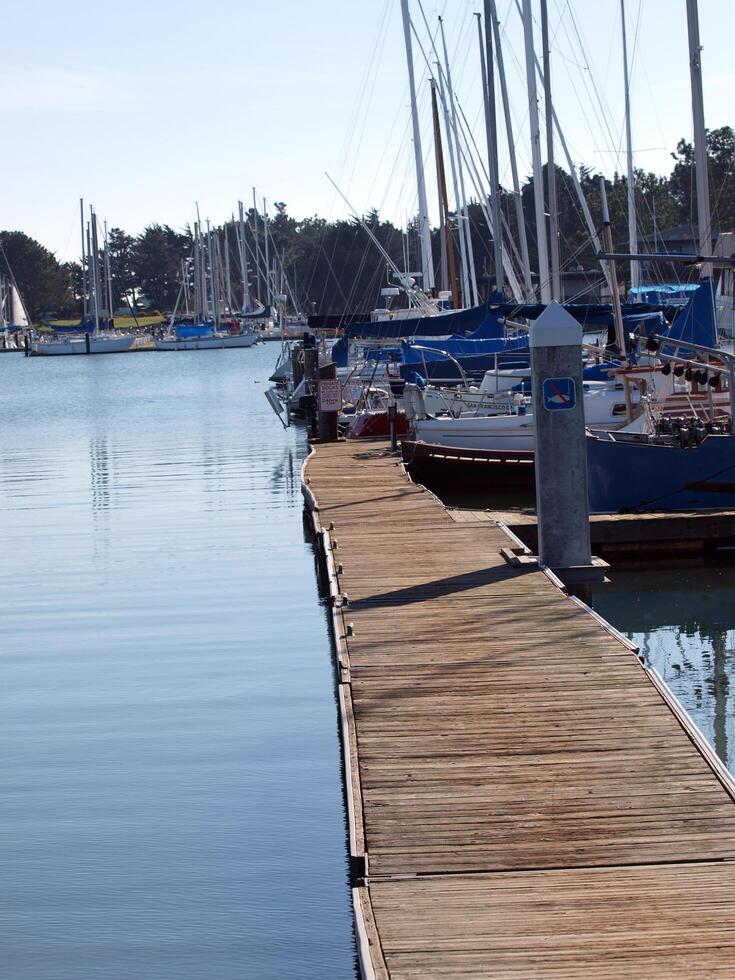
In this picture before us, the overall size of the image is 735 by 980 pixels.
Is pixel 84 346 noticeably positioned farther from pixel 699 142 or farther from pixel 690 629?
pixel 690 629

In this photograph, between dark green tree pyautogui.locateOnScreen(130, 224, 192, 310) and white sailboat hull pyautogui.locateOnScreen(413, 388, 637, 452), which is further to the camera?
dark green tree pyautogui.locateOnScreen(130, 224, 192, 310)

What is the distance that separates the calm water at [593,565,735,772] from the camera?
11.1 metres

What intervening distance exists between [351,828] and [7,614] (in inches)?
369

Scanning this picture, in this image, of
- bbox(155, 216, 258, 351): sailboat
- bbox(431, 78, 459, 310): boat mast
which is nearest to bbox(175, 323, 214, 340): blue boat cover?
bbox(155, 216, 258, 351): sailboat

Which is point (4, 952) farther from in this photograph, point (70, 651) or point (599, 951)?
point (70, 651)

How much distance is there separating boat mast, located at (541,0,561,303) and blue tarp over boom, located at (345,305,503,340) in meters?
1.86

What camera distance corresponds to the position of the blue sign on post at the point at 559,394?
11703 mm

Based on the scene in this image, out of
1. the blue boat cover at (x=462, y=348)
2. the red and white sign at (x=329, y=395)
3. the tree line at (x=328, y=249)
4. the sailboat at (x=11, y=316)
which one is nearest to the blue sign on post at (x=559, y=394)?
the red and white sign at (x=329, y=395)

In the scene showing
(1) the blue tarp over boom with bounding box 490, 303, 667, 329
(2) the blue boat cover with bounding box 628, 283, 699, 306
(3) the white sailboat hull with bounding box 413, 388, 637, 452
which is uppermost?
(2) the blue boat cover with bounding box 628, 283, 699, 306

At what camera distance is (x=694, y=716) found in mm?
10844

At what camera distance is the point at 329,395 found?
2733 centimetres

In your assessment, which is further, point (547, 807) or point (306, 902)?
point (306, 902)

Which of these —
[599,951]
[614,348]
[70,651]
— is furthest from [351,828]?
[614,348]

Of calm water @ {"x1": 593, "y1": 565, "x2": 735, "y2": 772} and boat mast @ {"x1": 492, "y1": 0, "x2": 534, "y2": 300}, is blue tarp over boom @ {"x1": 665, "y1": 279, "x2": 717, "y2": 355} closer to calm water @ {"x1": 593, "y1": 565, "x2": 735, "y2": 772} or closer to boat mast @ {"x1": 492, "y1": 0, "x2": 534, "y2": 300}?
calm water @ {"x1": 593, "y1": 565, "x2": 735, "y2": 772}
